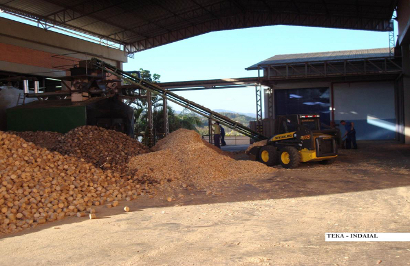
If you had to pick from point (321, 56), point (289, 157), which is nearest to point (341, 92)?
point (321, 56)

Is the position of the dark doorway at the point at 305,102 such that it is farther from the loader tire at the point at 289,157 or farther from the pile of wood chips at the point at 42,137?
the pile of wood chips at the point at 42,137

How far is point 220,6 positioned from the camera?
86.6ft

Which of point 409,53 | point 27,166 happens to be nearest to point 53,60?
point 27,166

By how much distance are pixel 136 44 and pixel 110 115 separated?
13951 mm

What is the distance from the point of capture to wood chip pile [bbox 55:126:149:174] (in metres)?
11.6

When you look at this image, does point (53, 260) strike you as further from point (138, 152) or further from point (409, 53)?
point (409, 53)

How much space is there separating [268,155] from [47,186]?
7937mm

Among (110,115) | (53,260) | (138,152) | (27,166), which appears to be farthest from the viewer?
(110,115)

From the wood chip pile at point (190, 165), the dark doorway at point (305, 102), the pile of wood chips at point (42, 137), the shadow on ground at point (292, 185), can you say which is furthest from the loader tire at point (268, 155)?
the dark doorway at point (305, 102)

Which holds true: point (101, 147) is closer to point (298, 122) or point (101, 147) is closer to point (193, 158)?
point (193, 158)

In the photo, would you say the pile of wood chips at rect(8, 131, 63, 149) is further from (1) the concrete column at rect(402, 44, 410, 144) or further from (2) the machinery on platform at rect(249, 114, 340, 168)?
(1) the concrete column at rect(402, 44, 410, 144)

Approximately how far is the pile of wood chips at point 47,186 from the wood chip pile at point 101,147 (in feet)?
2.78

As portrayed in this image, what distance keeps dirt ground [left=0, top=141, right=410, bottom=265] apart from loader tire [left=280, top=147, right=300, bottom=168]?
110 inches

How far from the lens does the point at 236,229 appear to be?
608 centimetres
